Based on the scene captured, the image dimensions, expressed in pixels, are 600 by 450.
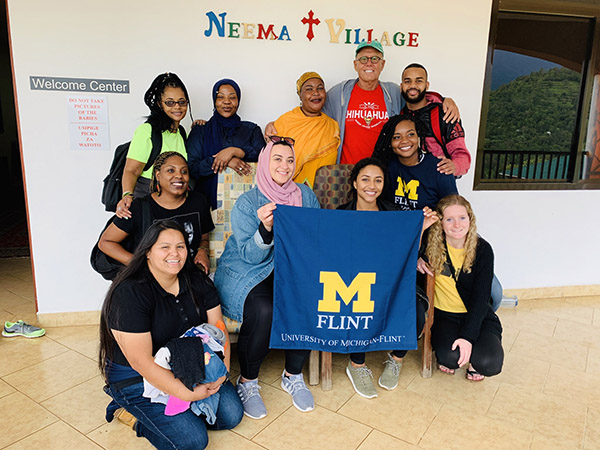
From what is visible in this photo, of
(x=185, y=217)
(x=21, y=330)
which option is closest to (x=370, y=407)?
(x=185, y=217)

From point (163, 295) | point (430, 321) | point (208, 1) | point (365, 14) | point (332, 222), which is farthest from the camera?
point (365, 14)

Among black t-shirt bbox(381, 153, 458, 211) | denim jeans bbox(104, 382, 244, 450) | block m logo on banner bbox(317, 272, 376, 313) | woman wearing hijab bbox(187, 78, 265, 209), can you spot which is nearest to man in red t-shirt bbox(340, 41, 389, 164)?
black t-shirt bbox(381, 153, 458, 211)

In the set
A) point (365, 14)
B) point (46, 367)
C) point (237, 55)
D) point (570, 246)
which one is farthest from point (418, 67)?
point (46, 367)

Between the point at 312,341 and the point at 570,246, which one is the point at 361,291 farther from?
the point at 570,246

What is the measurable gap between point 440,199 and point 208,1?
1.78 m

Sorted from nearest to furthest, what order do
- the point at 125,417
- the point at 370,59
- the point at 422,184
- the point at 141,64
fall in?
the point at 125,417 → the point at 422,184 → the point at 370,59 → the point at 141,64

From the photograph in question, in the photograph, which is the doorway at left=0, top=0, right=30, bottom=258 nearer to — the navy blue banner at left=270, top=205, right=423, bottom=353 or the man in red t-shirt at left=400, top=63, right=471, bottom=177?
the navy blue banner at left=270, top=205, right=423, bottom=353

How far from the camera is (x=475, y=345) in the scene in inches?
87.6

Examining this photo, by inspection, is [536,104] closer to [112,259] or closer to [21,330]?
[112,259]

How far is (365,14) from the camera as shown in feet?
9.62

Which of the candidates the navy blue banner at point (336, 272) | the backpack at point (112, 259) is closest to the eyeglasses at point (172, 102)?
the backpack at point (112, 259)

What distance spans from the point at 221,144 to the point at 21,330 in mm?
1613

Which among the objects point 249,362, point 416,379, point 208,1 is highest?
point 208,1

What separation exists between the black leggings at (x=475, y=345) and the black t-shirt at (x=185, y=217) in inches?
50.0
